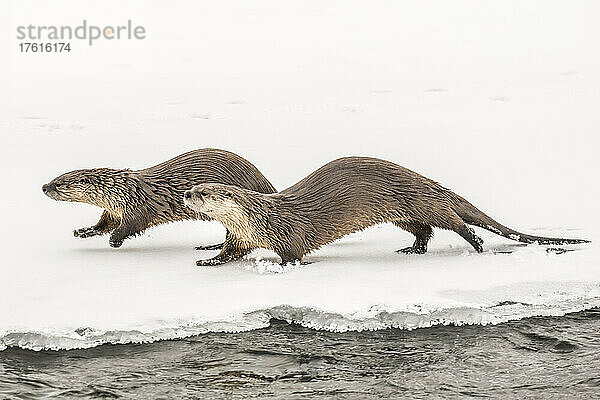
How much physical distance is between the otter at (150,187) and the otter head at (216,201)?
1.00ft

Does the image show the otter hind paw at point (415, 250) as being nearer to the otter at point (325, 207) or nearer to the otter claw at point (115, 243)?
the otter at point (325, 207)

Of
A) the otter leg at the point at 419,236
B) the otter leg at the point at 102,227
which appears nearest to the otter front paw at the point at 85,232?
the otter leg at the point at 102,227

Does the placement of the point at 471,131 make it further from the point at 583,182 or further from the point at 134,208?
the point at 134,208

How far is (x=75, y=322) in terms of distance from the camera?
3248 millimetres

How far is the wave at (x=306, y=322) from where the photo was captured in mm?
3139

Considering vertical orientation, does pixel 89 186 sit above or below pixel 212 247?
above

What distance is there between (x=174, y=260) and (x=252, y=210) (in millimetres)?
430

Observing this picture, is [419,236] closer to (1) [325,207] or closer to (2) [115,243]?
(1) [325,207]

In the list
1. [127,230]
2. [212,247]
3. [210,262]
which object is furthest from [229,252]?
[127,230]

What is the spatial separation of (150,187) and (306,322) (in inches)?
45.4

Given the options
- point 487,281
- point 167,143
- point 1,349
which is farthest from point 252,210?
point 167,143

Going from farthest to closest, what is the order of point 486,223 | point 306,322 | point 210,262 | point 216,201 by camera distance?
point 486,223, point 210,262, point 216,201, point 306,322

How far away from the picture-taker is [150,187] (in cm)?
423

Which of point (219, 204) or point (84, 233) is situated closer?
point (219, 204)
